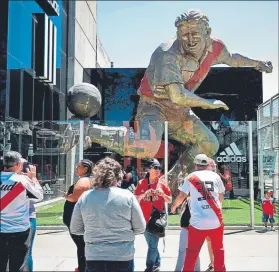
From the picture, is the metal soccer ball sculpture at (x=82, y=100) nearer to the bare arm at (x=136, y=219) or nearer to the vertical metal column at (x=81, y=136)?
the vertical metal column at (x=81, y=136)

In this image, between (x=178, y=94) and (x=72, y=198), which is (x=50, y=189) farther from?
Answer: (x=72, y=198)

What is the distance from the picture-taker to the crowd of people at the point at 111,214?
335 centimetres

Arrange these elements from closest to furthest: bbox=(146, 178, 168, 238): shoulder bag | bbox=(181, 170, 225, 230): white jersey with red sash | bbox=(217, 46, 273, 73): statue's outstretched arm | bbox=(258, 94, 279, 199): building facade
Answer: bbox=(181, 170, 225, 230): white jersey with red sash
bbox=(146, 178, 168, 238): shoulder bag
bbox=(258, 94, 279, 199): building facade
bbox=(217, 46, 273, 73): statue's outstretched arm

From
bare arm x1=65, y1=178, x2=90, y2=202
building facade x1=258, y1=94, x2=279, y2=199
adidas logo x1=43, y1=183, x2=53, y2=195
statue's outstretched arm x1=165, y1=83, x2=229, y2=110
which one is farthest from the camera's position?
building facade x1=258, y1=94, x2=279, y2=199

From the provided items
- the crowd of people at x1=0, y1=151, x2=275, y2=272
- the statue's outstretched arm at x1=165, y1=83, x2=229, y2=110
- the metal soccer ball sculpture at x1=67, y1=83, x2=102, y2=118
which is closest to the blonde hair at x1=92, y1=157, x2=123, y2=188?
the crowd of people at x1=0, y1=151, x2=275, y2=272

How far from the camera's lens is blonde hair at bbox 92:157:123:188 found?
11.4 feet

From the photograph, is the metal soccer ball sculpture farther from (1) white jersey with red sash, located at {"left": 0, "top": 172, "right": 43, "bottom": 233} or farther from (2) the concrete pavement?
(1) white jersey with red sash, located at {"left": 0, "top": 172, "right": 43, "bottom": 233}

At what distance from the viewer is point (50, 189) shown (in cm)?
924

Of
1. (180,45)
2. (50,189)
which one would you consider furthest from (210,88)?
(50,189)

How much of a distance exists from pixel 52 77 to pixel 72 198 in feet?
49.7

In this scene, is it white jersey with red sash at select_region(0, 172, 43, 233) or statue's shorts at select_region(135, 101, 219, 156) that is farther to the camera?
statue's shorts at select_region(135, 101, 219, 156)

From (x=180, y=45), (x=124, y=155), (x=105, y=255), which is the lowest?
(x=105, y=255)

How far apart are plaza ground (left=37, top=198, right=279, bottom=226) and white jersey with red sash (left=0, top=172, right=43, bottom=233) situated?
468cm

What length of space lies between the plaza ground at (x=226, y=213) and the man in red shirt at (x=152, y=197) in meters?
3.95
